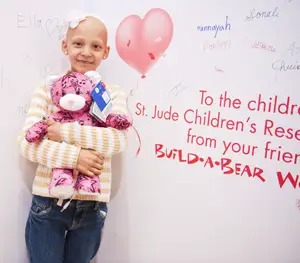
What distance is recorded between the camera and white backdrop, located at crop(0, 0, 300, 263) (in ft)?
3.92

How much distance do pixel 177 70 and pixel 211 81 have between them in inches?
5.6

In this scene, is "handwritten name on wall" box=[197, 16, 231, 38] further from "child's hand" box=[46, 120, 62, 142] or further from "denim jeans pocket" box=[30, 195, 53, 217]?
"denim jeans pocket" box=[30, 195, 53, 217]

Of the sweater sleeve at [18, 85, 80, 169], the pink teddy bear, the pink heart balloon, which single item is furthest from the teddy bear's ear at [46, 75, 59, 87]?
the pink heart balloon

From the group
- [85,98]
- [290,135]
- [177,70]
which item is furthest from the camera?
[177,70]

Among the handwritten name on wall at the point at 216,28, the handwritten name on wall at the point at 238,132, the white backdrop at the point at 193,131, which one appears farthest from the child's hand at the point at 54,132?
the handwritten name on wall at the point at 216,28

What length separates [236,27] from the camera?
1203mm

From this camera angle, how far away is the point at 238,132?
4.10ft

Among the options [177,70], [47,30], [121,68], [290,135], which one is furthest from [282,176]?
[47,30]

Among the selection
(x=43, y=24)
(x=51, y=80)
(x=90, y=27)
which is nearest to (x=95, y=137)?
(x=51, y=80)

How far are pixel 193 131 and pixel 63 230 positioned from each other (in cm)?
62

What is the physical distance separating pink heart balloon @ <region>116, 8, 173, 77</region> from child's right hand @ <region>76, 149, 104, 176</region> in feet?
1.47

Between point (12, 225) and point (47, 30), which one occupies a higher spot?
point (47, 30)

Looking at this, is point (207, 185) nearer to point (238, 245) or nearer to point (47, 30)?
point (238, 245)

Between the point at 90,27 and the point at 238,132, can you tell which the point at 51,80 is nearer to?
the point at 90,27
